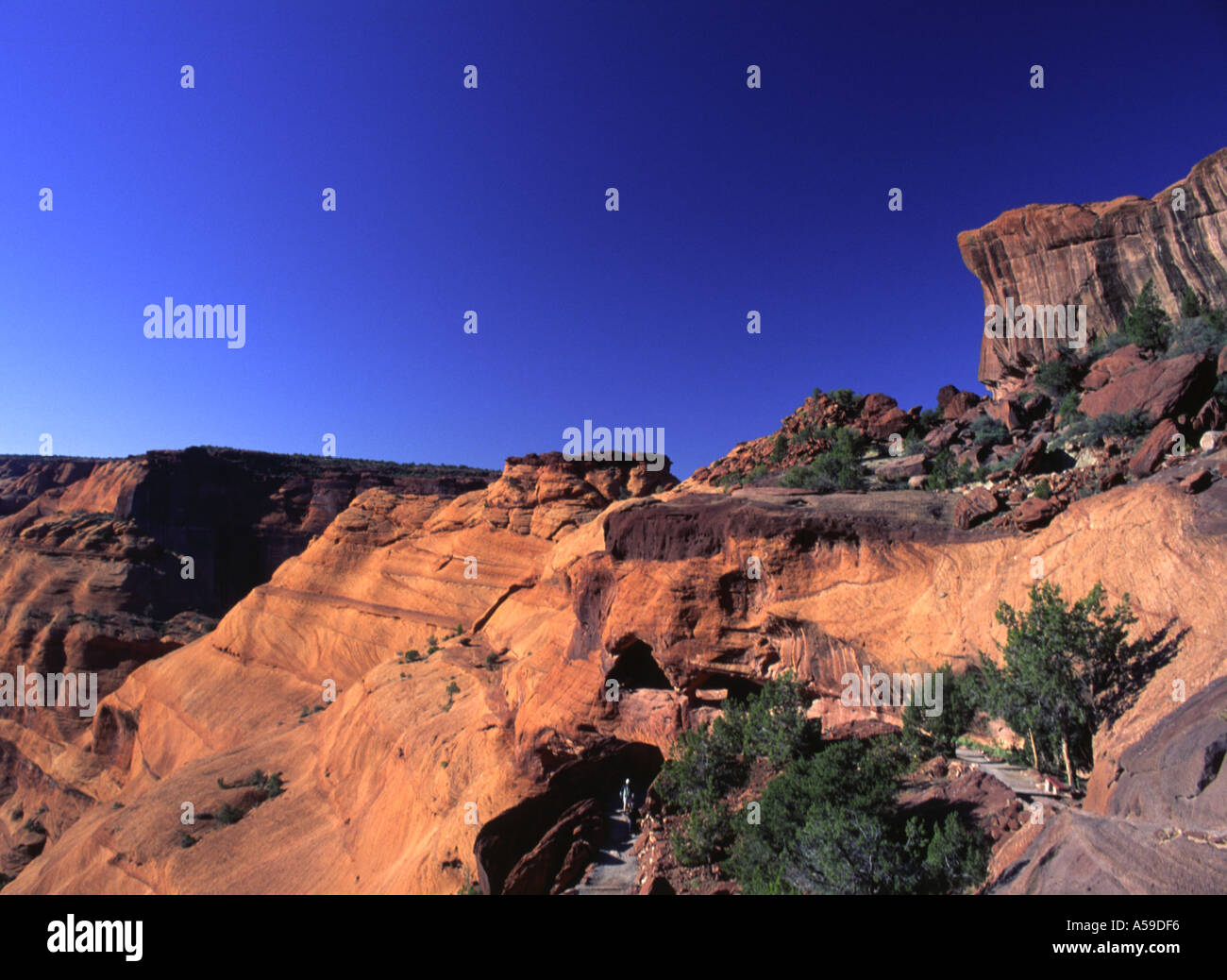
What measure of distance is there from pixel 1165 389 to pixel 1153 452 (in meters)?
3.86

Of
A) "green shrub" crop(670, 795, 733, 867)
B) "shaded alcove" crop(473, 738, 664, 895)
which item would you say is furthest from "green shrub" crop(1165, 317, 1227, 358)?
"shaded alcove" crop(473, 738, 664, 895)

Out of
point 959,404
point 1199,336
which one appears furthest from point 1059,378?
point 959,404

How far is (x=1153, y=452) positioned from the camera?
11.3m

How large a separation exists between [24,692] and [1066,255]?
65.4 metres

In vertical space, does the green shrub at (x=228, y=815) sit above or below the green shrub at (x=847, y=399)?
below

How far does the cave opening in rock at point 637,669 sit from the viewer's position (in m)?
14.9

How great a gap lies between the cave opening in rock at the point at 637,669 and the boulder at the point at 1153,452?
10.7 metres

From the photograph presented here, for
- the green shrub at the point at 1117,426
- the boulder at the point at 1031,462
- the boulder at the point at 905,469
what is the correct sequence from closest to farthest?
the green shrub at the point at 1117,426, the boulder at the point at 1031,462, the boulder at the point at 905,469

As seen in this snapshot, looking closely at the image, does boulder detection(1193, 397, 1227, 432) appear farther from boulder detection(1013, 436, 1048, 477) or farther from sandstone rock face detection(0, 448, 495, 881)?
sandstone rock face detection(0, 448, 495, 881)

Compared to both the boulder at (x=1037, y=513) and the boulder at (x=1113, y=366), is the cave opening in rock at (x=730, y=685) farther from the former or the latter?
the boulder at (x=1113, y=366)

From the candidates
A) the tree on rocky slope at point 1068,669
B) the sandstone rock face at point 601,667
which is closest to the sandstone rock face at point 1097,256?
the sandstone rock face at point 601,667

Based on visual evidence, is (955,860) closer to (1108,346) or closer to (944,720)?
(944,720)
